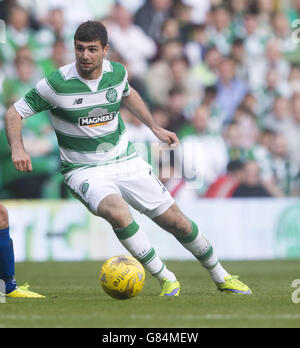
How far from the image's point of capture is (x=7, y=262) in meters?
7.32

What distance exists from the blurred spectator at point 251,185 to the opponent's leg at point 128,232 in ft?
22.9

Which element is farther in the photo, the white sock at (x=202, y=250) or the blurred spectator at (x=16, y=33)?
the blurred spectator at (x=16, y=33)

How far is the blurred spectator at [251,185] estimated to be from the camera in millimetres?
14227

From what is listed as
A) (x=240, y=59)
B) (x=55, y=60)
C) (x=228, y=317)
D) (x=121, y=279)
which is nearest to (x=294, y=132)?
(x=240, y=59)

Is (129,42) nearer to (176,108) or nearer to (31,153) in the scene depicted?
(176,108)

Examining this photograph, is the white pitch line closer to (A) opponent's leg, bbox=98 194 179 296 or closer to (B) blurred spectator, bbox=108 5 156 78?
(A) opponent's leg, bbox=98 194 179 296

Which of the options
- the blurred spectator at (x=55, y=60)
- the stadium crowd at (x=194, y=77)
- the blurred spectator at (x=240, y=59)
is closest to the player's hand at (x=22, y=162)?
the stadium crowd at (x=194, y=77)

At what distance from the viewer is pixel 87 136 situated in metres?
7.48

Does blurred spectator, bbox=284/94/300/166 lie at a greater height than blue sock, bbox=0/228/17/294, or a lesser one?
greater

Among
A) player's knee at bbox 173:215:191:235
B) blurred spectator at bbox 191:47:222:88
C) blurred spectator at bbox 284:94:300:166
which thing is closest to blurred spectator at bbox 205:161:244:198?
blurred spectator at bbox 284:94:300:166

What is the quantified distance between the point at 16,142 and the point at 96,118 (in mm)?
844

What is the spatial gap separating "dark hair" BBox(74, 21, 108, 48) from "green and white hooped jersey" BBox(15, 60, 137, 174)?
39 centimetres

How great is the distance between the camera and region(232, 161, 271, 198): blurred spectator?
14.2 meters

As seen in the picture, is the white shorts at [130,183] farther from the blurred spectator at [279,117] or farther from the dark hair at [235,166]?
the blurred spectator at [279,117]
